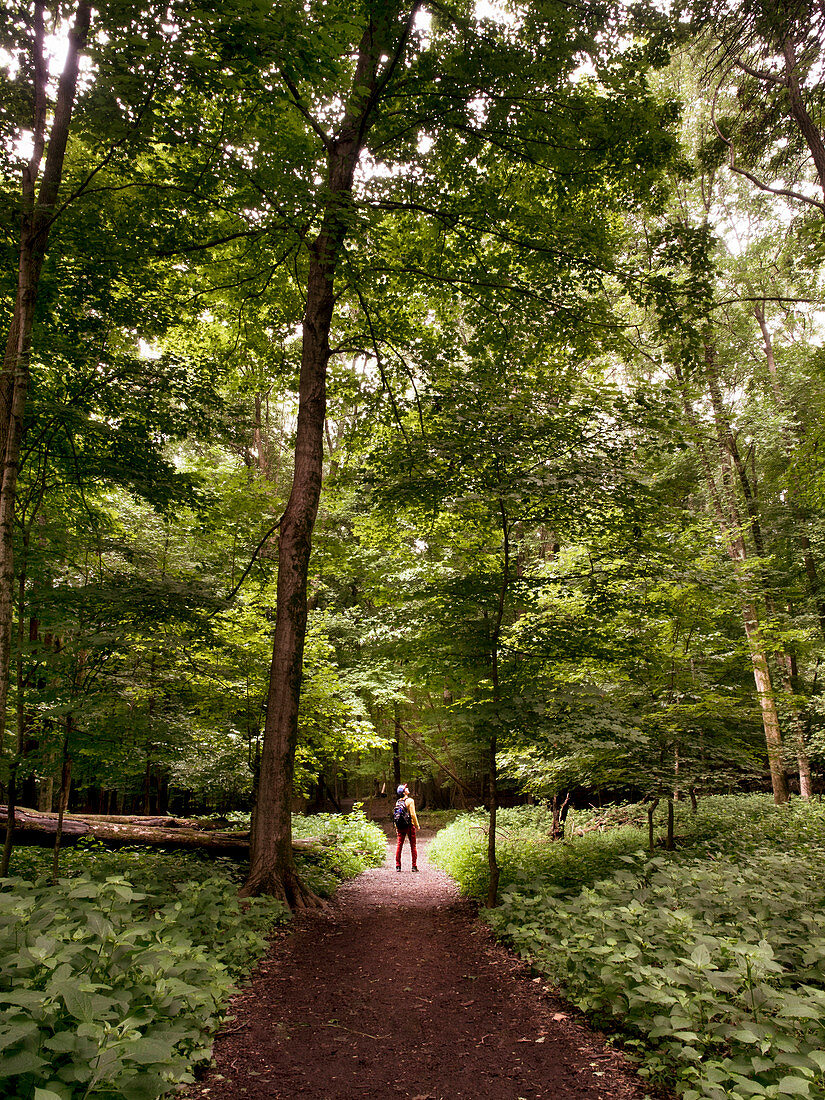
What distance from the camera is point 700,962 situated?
276 cm

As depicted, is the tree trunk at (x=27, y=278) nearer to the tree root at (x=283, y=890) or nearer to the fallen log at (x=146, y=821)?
the tree root at (x=283, y=890)

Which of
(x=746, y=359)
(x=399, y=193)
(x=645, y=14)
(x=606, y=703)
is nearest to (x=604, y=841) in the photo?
(x=606, y=703)

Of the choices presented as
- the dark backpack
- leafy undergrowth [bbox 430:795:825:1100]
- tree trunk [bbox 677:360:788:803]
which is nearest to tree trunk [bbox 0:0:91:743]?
leafy undergrowth [bbox 430:795:825:1100]

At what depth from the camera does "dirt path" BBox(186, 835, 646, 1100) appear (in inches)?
111

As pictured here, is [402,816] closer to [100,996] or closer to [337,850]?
[337,850]

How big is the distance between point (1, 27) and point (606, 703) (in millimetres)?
7584

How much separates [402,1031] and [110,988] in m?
2.02

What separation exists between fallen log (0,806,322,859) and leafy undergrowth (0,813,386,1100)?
3296 millimetres

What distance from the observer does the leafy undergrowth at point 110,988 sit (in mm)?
1952

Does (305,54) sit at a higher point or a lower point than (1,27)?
lower

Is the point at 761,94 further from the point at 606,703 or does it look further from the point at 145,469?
the point at 145,469

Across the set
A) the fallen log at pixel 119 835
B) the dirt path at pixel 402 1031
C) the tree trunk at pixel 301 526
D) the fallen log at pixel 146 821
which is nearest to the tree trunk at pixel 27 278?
the tree trunk at pixel 301 526

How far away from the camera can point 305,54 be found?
13.0 ft

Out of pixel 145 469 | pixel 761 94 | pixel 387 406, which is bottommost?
pixel 145 469
